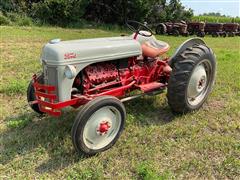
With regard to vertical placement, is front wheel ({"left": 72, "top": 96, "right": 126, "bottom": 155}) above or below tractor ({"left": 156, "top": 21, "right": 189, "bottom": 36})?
below

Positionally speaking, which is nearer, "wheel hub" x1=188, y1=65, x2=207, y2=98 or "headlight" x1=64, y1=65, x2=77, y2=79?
"headlight" x1=64, y1=65, x2=77, y2=79

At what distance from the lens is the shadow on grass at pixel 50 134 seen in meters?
3.56

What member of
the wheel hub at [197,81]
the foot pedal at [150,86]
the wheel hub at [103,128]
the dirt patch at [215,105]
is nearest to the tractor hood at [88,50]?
the foot pedal at [150,86]

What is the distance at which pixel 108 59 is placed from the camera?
13.1 feet

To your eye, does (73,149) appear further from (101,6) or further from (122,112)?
(101,6)

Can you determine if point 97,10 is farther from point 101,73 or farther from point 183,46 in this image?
point 101,73

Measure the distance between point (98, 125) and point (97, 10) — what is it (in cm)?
1891

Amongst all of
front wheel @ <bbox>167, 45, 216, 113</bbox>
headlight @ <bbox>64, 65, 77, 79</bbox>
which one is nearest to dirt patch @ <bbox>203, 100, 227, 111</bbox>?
front wheel @ <bbox>167, 45, 216, 113</bbox>

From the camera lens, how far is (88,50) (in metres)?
3.77

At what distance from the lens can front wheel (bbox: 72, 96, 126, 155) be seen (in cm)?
338

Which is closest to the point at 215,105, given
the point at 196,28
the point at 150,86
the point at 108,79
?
the point at 150,86

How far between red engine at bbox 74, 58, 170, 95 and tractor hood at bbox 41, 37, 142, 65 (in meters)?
0.17

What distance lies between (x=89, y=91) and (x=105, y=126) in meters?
0.52

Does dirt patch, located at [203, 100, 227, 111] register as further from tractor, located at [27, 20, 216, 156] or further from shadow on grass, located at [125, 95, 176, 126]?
shadow on grass, located at [125, 95, 176, 126]
